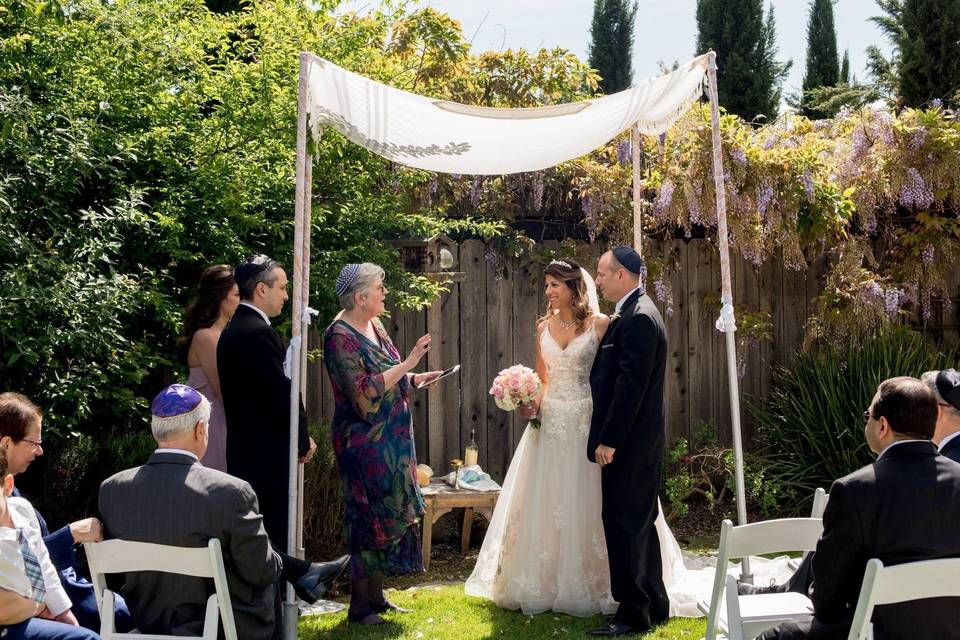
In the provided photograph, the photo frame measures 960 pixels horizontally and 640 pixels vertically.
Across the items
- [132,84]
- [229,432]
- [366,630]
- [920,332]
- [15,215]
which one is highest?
[132,84]

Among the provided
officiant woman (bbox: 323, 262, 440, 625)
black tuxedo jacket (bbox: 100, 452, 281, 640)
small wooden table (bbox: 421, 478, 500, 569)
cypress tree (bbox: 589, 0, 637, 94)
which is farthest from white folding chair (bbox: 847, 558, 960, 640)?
cypress tree (bbox: 589, 0, 637, 94)

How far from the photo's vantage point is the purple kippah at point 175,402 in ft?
10.3

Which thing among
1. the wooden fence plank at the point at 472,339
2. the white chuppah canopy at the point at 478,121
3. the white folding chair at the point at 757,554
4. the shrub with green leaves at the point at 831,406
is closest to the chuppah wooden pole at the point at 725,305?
the white chuppah canopy at the point at 478,121

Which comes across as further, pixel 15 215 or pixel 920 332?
pixel 920 332

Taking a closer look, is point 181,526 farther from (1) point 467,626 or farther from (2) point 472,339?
(2) point 472,339

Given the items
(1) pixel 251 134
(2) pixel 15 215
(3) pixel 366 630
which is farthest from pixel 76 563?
(1) pixel 251 134

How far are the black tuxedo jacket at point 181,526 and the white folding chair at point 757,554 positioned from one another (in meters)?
1.53

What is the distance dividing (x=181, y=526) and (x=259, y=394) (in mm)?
1296

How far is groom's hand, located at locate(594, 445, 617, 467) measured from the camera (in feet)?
15.3

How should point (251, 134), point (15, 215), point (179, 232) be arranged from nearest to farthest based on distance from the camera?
point (15, 215) → point (179, 232) → point (251, 134)

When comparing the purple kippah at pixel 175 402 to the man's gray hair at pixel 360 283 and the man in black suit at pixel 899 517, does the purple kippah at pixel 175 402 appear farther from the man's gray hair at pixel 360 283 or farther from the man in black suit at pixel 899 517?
the man in black suit at pixel 899 517

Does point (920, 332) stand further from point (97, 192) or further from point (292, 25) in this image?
Answer: point (97, 192)

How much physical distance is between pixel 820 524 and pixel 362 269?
7.96ft

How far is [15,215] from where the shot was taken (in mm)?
4645
